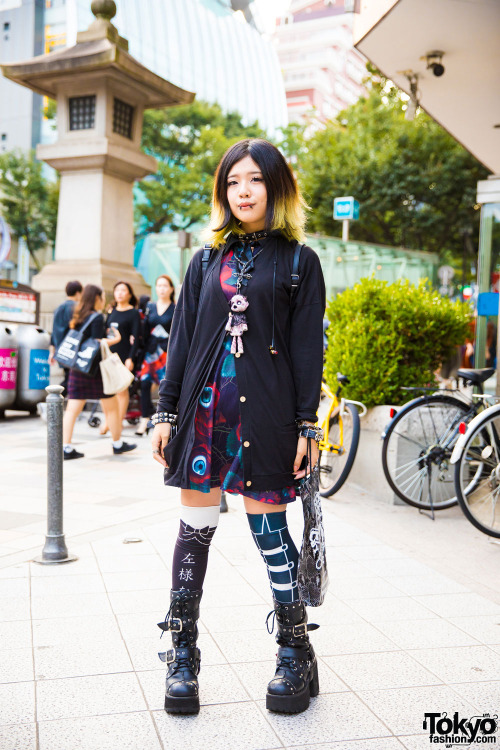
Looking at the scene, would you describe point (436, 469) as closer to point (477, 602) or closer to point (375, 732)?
point (477, 602)

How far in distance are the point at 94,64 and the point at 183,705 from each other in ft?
39.3

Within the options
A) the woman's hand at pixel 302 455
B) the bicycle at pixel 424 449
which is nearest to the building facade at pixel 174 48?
the bicycle at pixel 424 449

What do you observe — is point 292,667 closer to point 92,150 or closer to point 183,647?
point 183,647

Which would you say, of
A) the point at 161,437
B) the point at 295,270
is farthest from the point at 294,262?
the point at 161,437

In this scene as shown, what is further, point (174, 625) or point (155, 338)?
point (155, 338)

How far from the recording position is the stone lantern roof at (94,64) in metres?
12.5

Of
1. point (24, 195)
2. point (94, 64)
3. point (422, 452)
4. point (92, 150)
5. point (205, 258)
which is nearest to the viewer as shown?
point (205, 258)

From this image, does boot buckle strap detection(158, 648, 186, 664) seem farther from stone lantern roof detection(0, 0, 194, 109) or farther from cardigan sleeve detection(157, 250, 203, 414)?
stone lantern roof detection(0, 0, 194, 109)

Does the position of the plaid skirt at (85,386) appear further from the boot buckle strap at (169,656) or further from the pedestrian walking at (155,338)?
the boot buckle strap at (169,656)

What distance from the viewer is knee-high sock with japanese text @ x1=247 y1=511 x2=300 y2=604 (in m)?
2.52

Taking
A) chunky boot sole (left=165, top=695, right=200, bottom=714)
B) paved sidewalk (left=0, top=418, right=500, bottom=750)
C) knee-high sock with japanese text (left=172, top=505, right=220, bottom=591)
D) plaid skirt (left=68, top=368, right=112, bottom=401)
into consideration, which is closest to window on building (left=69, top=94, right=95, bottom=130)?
plaid skirt (left=68, top=368, right=112, bottom=401)

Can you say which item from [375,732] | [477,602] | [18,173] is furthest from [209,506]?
[18,173]

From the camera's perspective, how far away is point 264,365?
8.00ft

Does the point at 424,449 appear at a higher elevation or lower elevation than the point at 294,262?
lower
